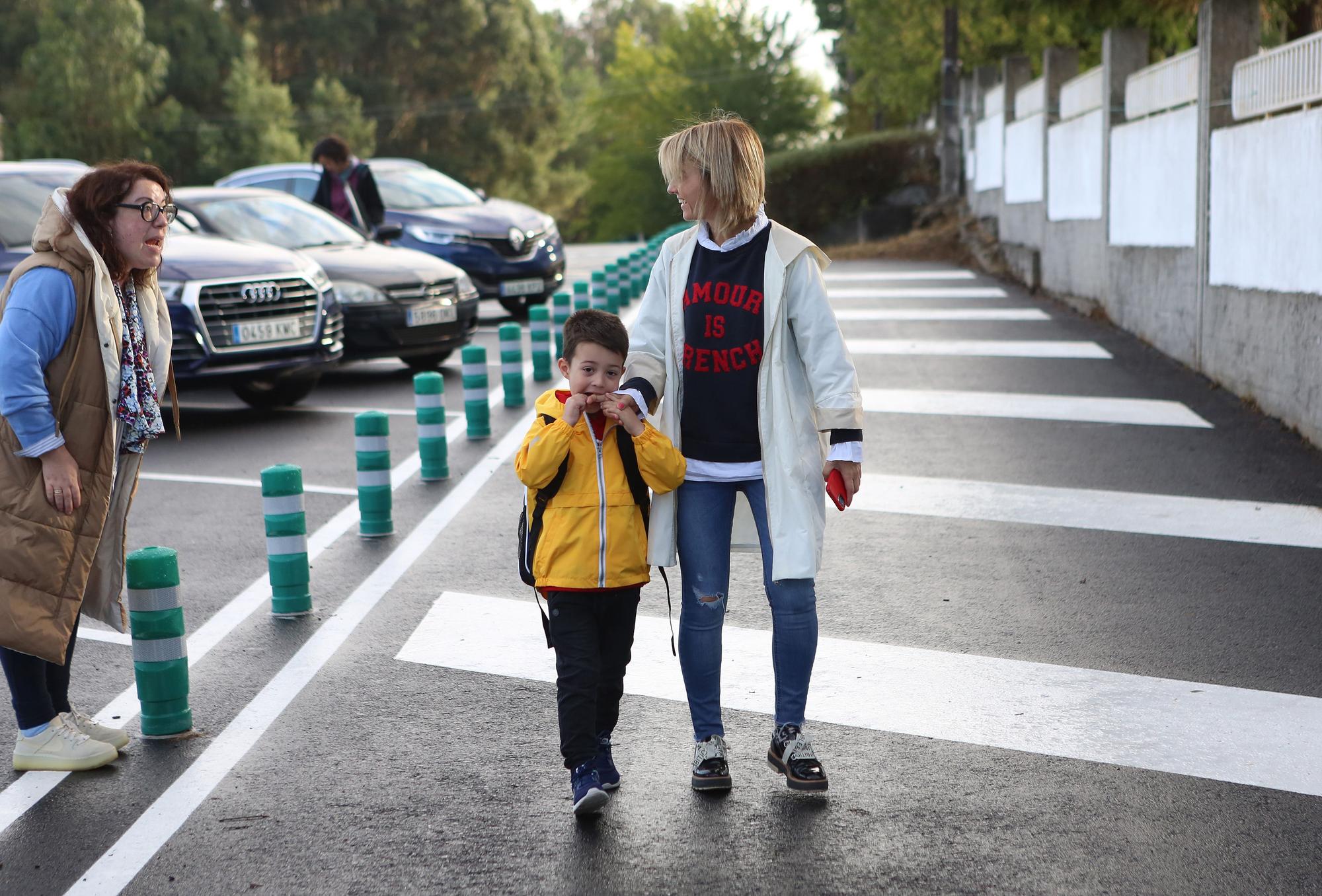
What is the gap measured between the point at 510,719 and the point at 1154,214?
10.7 metres

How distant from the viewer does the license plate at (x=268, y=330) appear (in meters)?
10.7

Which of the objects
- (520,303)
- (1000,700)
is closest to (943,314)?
(520,303)

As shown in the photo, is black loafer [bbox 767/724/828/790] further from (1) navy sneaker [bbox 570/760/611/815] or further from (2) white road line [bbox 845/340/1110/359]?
(2) white road line [bbox 845/340/1110/359]

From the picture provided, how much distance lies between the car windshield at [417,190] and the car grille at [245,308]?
718cm

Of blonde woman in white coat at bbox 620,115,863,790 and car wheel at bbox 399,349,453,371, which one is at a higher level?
blonde woman in white coat at bbox 620,115,863,790

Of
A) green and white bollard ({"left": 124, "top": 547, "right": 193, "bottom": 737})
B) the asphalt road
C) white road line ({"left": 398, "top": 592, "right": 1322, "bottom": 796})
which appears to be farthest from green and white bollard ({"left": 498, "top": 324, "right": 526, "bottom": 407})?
green and white bollard ({"left": 124, "top": 547, "right": 193, "bottom": 737})

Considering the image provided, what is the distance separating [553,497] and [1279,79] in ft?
27.3

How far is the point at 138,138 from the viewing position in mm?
60656

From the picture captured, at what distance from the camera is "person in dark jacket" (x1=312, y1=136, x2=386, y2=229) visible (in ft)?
49.8

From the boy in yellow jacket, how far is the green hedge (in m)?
34.0

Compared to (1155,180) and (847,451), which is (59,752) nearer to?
(847,451)

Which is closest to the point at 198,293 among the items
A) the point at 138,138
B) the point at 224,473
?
the point at 224,473

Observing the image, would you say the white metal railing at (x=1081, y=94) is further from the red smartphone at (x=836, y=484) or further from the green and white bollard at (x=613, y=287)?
the red smartphone at (x=836, y=484)

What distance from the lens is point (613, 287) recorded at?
60.0 ft
